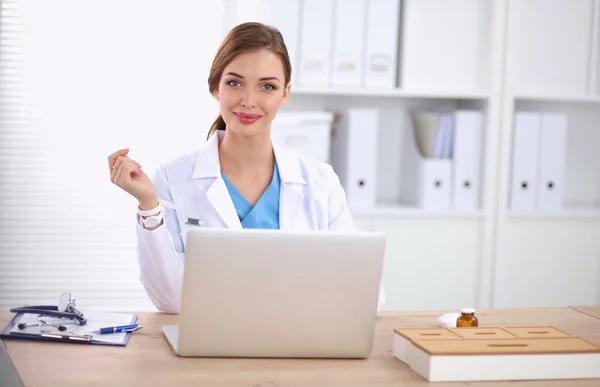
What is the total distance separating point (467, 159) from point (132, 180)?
1.81m

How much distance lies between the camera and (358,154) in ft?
10.8

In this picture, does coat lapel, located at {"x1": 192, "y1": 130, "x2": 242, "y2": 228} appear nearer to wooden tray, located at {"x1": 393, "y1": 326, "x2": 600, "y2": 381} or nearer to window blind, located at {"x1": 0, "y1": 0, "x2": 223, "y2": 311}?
wooden tray, located at {"x1": 393, "y1": 326, "x2": 600, "y2": 381}

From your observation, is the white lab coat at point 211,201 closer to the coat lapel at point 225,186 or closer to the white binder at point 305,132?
the coat lapel at point 225,186

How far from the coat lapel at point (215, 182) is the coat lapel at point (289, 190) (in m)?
0.13

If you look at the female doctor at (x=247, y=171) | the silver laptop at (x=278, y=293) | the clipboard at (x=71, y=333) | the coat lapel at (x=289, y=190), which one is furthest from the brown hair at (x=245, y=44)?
the silver laptop at (x=278, y=293)

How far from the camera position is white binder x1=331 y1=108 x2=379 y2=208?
3.27 m

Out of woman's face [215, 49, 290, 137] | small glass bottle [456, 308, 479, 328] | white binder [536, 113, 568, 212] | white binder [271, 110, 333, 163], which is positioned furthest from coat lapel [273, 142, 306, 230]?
white binder [536, 113, 568, 212]

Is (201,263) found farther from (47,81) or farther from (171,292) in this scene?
(47,81)

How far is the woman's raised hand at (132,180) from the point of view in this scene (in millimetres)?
1918

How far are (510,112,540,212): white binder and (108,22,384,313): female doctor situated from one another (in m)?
1.30

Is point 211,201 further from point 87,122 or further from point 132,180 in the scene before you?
point 87,122

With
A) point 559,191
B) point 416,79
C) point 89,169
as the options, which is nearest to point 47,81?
point 89,169

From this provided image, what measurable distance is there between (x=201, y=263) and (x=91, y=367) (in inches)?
10.4

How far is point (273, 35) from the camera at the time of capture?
2334 millimetres
